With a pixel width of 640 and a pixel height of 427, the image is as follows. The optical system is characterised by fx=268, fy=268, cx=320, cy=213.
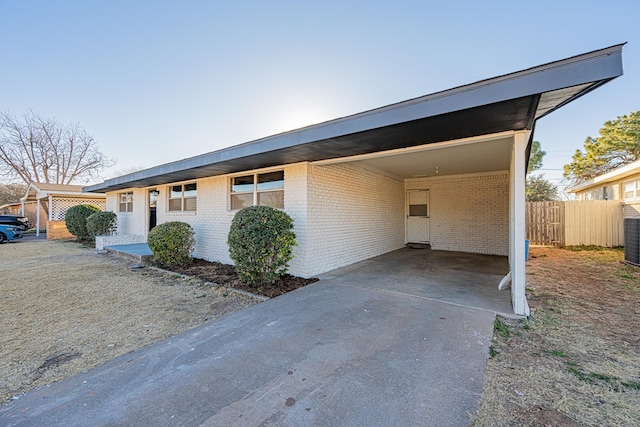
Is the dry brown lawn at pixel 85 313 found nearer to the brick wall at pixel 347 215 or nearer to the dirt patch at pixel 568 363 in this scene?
the brick wall at pixel 347 215

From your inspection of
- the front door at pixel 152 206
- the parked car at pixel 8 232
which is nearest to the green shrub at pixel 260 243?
the front door at pixel 152 206

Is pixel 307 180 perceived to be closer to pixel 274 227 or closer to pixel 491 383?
pixel 274 227

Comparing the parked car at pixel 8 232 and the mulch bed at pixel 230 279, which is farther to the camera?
the parked car at pixel 8 232

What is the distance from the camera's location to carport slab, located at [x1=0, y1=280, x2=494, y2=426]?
1896 millimetres

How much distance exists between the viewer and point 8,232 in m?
13.3

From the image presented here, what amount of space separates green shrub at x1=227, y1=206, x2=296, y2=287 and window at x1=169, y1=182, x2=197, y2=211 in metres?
4.28

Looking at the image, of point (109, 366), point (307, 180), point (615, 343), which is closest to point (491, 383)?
point (615, 343)

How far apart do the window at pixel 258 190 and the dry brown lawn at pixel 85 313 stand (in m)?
2.33

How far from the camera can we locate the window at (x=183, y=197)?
8.84 meters

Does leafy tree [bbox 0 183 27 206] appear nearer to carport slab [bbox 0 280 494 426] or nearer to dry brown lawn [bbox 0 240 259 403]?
dry brown lawn [bbox 0 240 259 403]

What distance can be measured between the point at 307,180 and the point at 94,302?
431 cm

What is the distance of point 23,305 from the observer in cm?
428

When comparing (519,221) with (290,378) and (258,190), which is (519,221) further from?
→ (258,190)

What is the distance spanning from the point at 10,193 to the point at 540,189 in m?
48.2
